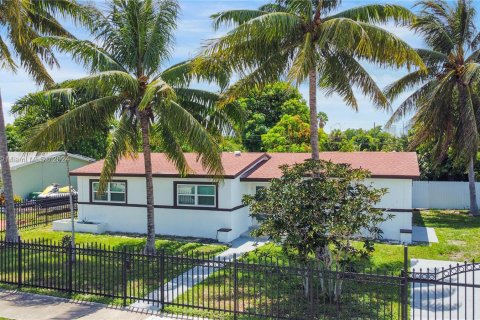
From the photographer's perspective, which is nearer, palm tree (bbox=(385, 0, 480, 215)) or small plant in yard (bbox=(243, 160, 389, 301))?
small plant in yard (bbox=(243, 160, 389, 301))

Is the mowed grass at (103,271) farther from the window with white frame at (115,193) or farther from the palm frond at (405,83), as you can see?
the palm frond at (405,83)

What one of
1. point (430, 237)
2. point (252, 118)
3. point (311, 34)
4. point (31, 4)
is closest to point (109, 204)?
point (31, 4)

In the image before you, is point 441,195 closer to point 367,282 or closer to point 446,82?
→ point 446,82

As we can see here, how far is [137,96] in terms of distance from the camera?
13844mm

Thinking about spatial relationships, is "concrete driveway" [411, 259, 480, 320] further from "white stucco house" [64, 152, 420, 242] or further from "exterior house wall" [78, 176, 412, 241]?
"white stucco house" [64, 152, 420, 242]

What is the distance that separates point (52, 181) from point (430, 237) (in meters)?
28.4

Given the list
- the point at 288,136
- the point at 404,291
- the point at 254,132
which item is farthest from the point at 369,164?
the point at 254,132

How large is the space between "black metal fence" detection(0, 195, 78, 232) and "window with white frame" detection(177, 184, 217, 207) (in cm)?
782

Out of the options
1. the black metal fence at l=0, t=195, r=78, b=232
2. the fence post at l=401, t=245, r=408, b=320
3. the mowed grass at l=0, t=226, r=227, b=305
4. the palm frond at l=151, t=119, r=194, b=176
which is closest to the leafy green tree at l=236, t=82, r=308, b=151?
the black metal fence at l=0, t=195, r=78, b=232

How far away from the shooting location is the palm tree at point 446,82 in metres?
21.4

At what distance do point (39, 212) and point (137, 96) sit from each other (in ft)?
39.3

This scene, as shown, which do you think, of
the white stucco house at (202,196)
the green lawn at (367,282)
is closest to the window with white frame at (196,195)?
the white stucco house at (202,196)

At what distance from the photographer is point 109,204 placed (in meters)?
19.6

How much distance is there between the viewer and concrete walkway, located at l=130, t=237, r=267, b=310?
32.2 ft
